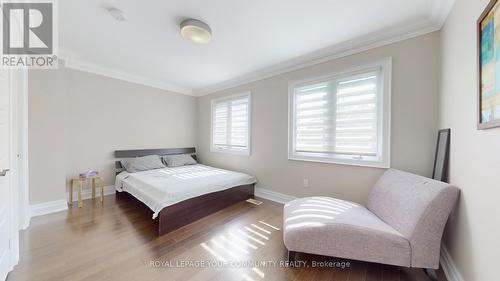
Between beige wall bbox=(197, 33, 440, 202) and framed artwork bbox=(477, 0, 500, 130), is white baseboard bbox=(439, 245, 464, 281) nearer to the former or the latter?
beige wall bbox=(197, 33, 440, 202)

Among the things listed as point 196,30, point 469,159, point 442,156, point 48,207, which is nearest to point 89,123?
point 48,207

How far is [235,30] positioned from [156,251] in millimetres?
2570

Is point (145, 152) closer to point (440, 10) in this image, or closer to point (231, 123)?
point (231, 123)

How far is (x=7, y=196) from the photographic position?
142 cm

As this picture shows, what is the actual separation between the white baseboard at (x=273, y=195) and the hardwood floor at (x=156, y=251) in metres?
0.54

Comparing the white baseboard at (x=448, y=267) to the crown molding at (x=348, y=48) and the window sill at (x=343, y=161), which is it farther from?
the crown molding at (x=348, y=48)

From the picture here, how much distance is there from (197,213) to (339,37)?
298cm

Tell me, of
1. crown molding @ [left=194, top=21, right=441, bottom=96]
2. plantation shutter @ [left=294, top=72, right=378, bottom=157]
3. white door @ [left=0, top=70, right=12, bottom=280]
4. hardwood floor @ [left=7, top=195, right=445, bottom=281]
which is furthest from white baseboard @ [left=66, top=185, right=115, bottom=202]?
plantation shutter @ [left=294, top=72, right=378, bottom=157]

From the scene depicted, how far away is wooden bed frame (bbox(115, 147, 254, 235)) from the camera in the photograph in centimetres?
Result: 217

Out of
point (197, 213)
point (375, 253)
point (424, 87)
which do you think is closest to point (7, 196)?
point (197, 213)

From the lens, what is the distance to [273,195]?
329 centimetres

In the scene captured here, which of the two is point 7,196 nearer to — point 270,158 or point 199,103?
point 270,158

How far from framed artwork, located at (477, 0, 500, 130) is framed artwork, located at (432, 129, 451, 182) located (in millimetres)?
637

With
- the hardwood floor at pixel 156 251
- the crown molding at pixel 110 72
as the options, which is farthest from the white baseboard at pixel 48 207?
the crown molding at pixel 110 72
